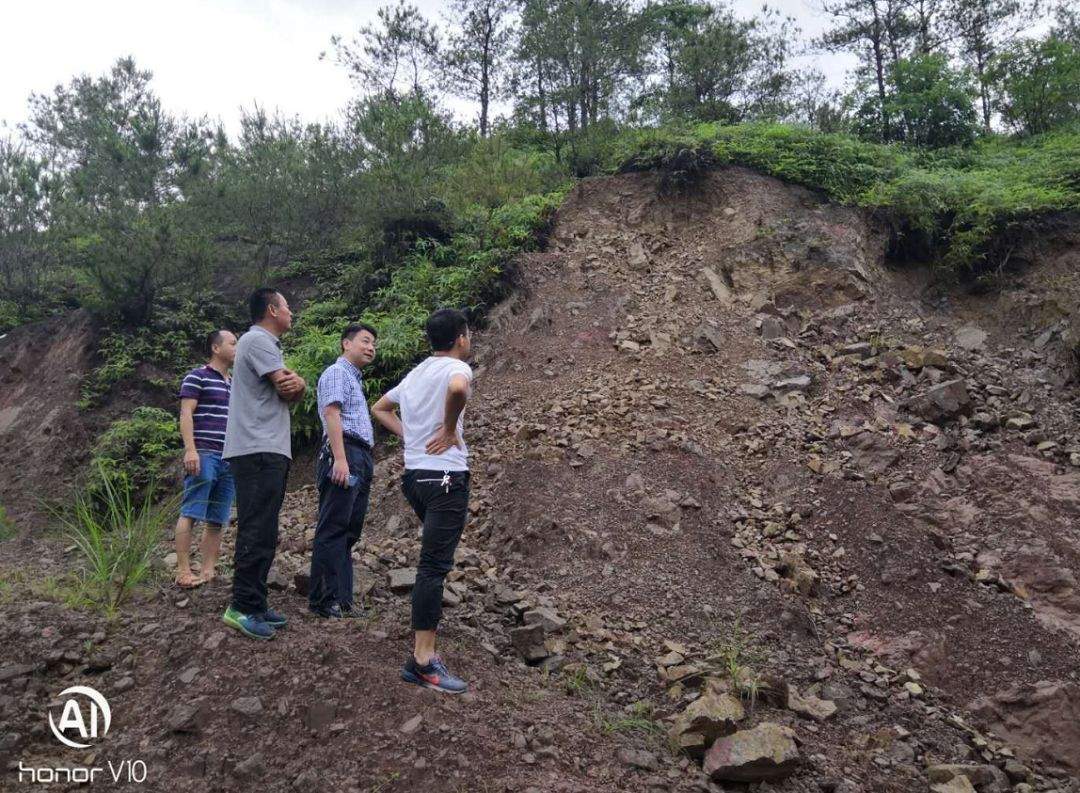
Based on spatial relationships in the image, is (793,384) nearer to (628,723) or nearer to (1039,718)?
(1039,718)

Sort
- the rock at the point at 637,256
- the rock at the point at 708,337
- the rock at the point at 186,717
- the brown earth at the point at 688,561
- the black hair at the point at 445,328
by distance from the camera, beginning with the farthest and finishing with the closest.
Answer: the rock at the point at 637,256 < the rock at the point at 708,337 < the black hair at the point at 445,328 < the brown earth at the point at 688,561 < the rock at the point at 186,717

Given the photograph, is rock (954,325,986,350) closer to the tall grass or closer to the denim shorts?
the denim shorts

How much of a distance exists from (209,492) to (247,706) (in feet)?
6.63

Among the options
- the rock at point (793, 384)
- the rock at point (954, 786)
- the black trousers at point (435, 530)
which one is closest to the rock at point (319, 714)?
the black trousers at point (435, 530)

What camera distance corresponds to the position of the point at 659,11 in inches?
677

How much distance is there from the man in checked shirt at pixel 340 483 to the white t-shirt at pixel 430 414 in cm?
60

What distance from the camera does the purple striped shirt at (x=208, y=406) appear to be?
493 cm

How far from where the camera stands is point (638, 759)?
3438mm

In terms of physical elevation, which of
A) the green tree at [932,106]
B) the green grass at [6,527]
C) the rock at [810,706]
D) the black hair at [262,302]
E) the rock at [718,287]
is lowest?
the rock at [810,706]

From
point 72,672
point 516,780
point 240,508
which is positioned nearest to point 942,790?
point 516,780

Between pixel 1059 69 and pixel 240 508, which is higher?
pixel 1059 69

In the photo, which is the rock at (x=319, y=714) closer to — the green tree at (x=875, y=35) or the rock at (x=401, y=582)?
the rock at (x=401, y=582)

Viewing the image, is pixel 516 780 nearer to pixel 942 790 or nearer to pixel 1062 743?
pixel 942 790

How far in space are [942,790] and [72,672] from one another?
440 cm
